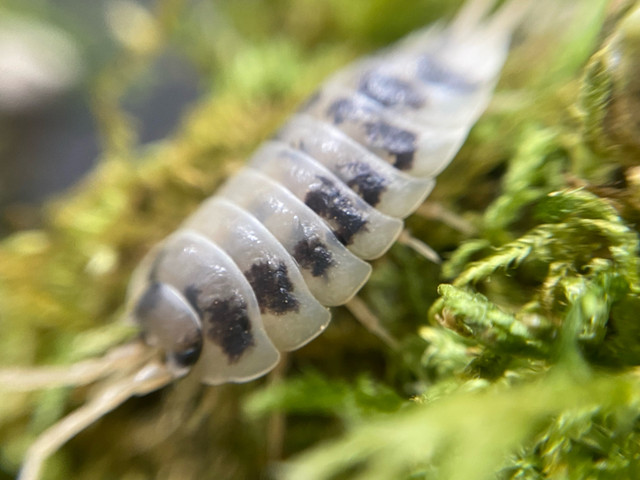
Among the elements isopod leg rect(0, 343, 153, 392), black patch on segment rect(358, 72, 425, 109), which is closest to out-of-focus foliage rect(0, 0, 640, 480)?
isopod leg rect(0, 343, 153, 392)

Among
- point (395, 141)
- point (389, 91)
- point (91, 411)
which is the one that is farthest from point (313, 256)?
point (91, 411)

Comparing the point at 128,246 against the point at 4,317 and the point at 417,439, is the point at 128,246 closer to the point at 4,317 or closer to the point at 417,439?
the point at 4,317

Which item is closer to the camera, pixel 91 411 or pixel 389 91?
pixel 91 411

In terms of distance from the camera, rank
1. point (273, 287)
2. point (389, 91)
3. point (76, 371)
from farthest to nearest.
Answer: point (389, 91) < point (76, 371) < point (273, 287)

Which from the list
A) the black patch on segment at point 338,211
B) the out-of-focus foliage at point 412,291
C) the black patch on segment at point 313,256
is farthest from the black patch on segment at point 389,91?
the black patch on segment at point 313,256

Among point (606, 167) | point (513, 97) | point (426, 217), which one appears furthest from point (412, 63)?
point (606, 167)

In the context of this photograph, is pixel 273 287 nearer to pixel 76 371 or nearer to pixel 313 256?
pixel 313 256
